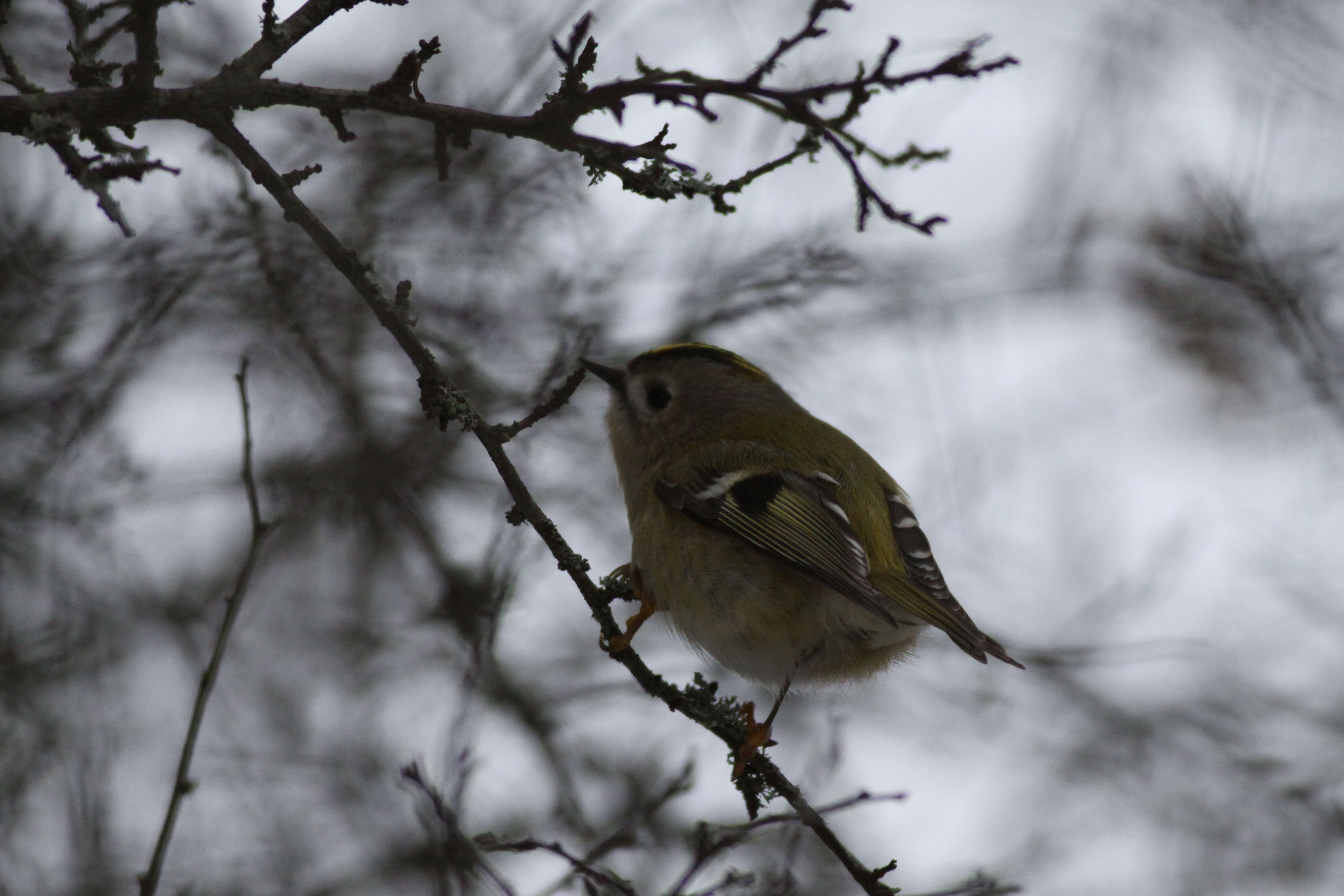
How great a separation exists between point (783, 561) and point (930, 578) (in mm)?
388

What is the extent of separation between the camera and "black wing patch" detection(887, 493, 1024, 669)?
241 centimetres

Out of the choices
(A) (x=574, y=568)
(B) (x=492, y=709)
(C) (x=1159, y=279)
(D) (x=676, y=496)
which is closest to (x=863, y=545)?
(D) (x=676, y=496)

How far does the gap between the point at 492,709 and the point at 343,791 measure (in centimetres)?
60

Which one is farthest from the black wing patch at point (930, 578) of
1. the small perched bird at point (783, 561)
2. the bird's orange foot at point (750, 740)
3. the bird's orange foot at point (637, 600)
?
the bird's orange foot at point (637, 600)

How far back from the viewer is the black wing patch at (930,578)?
2.41 meters

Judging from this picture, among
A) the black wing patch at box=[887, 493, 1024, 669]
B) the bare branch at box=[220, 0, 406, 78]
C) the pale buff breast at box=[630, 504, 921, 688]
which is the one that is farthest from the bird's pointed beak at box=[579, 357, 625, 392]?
the bare branch at box=[220, 0, 406, 78]

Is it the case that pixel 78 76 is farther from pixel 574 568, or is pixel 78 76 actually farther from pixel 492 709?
pixel 492 709

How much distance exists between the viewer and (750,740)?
2232mm

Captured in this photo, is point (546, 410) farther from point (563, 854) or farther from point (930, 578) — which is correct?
point (930, 578)

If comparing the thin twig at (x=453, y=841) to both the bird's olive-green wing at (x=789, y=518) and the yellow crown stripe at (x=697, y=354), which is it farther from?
the yellow crown stripe at (x=697, y=354)

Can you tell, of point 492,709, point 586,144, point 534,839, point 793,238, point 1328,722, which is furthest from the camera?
point 1328,722

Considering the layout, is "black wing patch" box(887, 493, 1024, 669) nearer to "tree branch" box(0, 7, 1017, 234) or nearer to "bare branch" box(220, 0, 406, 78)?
"tree branch" box(0, 7, 1017, 234)

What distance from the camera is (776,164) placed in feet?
5.96

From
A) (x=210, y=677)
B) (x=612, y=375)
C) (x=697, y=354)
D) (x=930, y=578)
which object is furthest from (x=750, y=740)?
(x=697, y=354)
